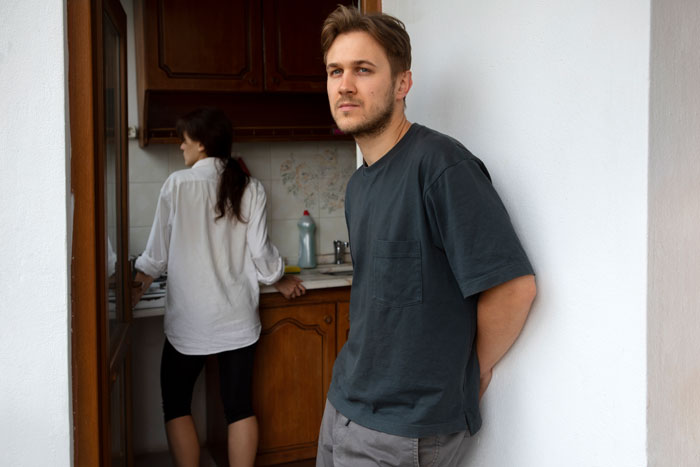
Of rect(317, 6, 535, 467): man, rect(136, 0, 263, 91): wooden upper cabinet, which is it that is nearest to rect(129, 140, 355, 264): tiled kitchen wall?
rect(136, 0, 263, 91): wooden upper cabinet

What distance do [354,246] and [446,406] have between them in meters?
0.37

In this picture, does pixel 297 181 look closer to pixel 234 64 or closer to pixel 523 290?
pixel 234 64

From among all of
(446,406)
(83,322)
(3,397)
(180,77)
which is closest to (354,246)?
(446,406)

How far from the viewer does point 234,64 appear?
9.42ft

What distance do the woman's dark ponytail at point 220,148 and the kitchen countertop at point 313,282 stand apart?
1.49 ft

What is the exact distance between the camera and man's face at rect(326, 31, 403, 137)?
1.15 metres

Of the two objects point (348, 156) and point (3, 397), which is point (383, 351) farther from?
point (348, 156)

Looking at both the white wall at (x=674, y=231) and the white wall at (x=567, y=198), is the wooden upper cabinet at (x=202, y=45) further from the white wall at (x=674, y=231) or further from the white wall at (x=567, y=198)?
the white wall at (x=674, y=231)

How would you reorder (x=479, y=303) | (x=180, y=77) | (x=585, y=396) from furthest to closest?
(x=180, y=77) → (x=479, y=303) → (x=585, y=396)

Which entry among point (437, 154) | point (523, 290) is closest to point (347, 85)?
point (437, 154)

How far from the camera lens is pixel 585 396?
945mm

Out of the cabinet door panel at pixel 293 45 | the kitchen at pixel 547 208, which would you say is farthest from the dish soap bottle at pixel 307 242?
the kitchen at pixel 547 208

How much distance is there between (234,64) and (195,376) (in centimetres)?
143

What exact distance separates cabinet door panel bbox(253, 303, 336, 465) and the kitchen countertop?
10 cm
